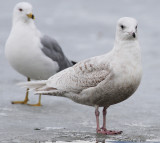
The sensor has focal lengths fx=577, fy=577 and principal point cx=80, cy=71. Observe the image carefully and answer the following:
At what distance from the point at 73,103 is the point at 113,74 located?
2965mm

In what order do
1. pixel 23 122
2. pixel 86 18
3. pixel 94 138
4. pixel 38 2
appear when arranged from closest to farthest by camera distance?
pixel 94 138 < pixel 23 122 < pixel 86 18 < pixel 38 2

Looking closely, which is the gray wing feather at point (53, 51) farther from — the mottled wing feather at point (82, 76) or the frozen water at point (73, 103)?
the mottled wing feather at point (82, 76)

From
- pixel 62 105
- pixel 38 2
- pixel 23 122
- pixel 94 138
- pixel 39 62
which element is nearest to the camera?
pixel 94 138

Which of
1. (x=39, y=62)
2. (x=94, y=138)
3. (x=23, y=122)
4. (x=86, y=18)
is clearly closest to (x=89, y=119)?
(x=23, y=122)

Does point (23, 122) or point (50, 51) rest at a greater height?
point (50, 51)

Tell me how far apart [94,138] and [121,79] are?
29.0 inches

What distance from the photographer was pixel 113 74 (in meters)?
6.60

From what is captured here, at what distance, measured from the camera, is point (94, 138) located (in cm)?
654

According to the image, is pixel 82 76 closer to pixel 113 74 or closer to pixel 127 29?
pixel 113 74

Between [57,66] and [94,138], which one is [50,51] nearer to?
[57,66]

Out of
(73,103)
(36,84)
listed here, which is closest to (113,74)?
(36,84)

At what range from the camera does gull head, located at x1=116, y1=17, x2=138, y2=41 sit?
21.8ft

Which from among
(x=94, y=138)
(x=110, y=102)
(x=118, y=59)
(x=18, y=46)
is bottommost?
(x=94, y=138)

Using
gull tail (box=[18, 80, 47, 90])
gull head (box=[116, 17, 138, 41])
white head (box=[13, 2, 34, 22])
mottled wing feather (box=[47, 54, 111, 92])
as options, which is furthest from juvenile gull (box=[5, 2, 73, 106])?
gull head (box=[116, 17, 138, 41])
